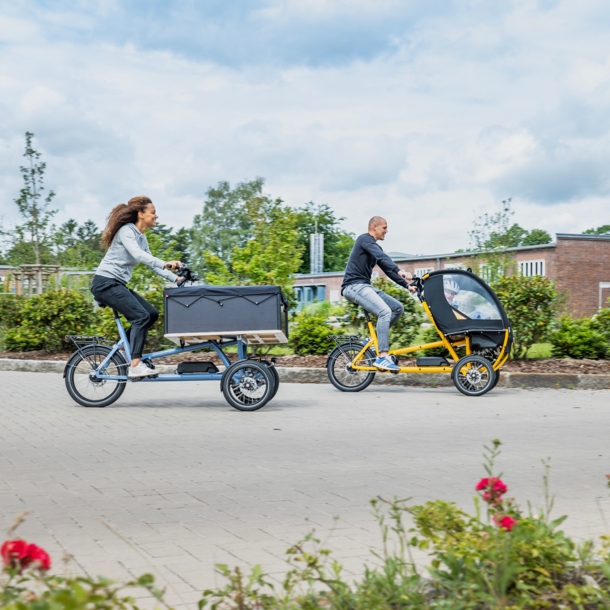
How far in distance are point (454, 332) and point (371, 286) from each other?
1.25 meters

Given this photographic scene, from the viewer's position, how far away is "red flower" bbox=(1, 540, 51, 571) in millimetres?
2469

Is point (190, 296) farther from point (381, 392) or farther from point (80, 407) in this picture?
→ point (381, 392)

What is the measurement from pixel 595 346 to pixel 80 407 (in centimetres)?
786

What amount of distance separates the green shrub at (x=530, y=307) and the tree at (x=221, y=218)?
72.5 m

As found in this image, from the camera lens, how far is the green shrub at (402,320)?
13.6 m

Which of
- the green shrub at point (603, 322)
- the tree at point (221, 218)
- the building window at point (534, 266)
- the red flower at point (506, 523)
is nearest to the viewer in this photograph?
the red flower at point (506, 523)

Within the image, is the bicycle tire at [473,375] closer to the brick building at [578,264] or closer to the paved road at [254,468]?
the paved road at [254,468]

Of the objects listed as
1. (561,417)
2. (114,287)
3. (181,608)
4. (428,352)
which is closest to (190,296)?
(114,287)

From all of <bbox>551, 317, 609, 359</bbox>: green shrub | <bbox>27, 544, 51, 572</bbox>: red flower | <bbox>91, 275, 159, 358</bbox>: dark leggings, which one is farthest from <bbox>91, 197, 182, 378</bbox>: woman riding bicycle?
<bbox>27, 544, 51, 572</bbox>: red flower

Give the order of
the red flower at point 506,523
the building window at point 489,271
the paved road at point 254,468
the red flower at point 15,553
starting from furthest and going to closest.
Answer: the building window at point 489,271, the paved road at point 254,468, the red flower at point 506,523, the red flower at point 15,553

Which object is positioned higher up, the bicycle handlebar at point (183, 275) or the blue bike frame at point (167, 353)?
the bicycle handlebar at point (183, 275)

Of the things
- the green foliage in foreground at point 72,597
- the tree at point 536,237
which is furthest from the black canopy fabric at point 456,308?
the tree at point 536,237

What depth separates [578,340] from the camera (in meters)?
13.7

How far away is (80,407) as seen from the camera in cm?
1019
